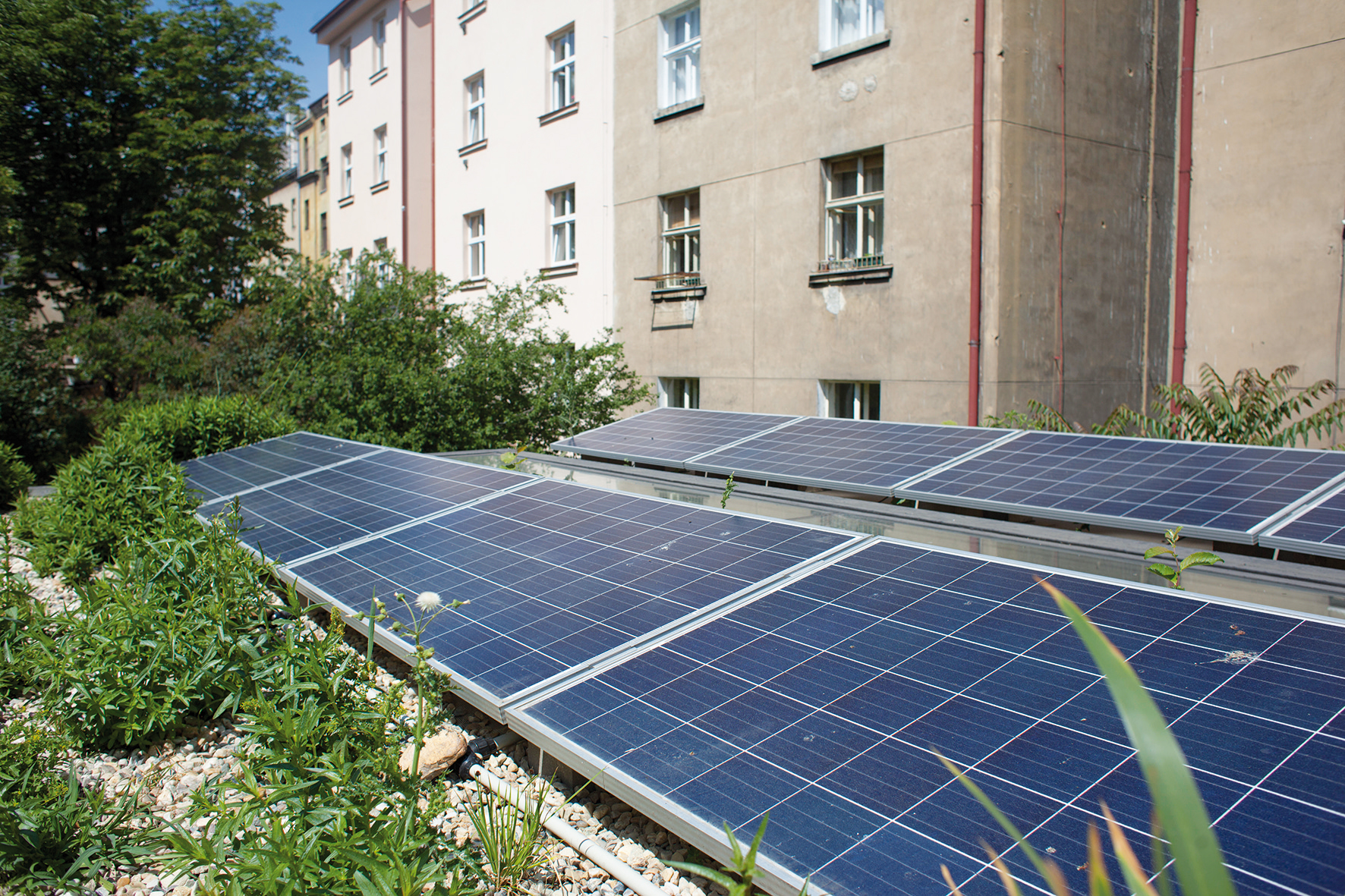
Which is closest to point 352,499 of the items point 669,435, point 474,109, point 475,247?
point 669,435

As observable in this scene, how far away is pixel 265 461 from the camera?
8656 mm

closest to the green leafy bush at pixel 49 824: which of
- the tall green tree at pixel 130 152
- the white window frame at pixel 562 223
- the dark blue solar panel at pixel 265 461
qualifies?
the dark blue solar panel at pixel 265 461

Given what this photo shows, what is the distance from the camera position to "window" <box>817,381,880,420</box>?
502 inches

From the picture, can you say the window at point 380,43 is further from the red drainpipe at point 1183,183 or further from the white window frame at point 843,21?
the red drainpipe at point 1183,183

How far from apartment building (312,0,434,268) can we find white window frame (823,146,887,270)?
515 inches

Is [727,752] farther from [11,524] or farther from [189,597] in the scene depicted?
[11,524]

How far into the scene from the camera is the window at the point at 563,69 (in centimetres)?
1789

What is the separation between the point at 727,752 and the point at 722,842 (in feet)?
1.27

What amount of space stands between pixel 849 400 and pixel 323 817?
11260 mm

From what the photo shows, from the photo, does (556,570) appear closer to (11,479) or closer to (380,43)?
(11,479)

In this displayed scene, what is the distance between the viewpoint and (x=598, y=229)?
16.8 m

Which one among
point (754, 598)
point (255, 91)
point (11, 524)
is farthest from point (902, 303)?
point (255, 91)

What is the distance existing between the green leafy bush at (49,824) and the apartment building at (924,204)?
32.1ft

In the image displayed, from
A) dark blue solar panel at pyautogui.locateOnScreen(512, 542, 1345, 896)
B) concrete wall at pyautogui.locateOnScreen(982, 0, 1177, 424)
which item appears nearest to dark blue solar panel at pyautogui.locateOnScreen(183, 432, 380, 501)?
dark blue solar panel at pyautogui.locateOnScreen(512, 542, 1345, 896)
